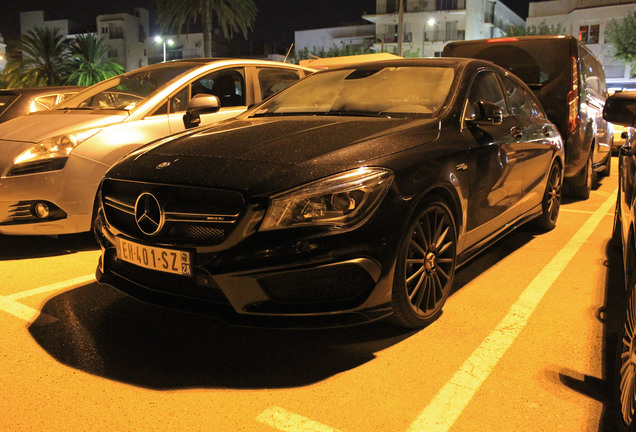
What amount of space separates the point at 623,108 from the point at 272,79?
4009mm

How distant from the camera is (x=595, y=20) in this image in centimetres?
4775

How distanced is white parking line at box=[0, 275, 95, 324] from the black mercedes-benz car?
2.04ft

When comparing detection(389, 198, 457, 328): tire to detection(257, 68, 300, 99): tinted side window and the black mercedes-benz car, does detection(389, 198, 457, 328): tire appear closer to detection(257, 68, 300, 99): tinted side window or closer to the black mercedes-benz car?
the black mercedes-benz car

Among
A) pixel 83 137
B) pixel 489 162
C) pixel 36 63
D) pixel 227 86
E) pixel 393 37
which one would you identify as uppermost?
pixel 393 37

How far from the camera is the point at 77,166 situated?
448cm

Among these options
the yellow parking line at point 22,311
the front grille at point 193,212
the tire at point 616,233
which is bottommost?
the yellow parking line at point 22,311

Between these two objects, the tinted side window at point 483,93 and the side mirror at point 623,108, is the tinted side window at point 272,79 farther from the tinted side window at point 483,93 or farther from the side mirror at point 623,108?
the side mirror at point 623,108

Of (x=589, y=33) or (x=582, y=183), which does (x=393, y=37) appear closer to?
(x=589, y=33)

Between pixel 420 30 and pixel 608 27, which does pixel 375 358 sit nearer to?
pixel 608 27

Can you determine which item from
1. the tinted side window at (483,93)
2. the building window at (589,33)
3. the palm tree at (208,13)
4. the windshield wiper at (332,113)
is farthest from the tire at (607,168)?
the building window at (589,33)

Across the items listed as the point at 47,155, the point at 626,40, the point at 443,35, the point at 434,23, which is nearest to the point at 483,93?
the point at 47,155

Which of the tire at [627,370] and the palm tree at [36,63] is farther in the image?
the palm tree at [36,63]

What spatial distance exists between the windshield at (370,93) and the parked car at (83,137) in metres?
0.98

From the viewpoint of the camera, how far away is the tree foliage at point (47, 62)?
139 feet
